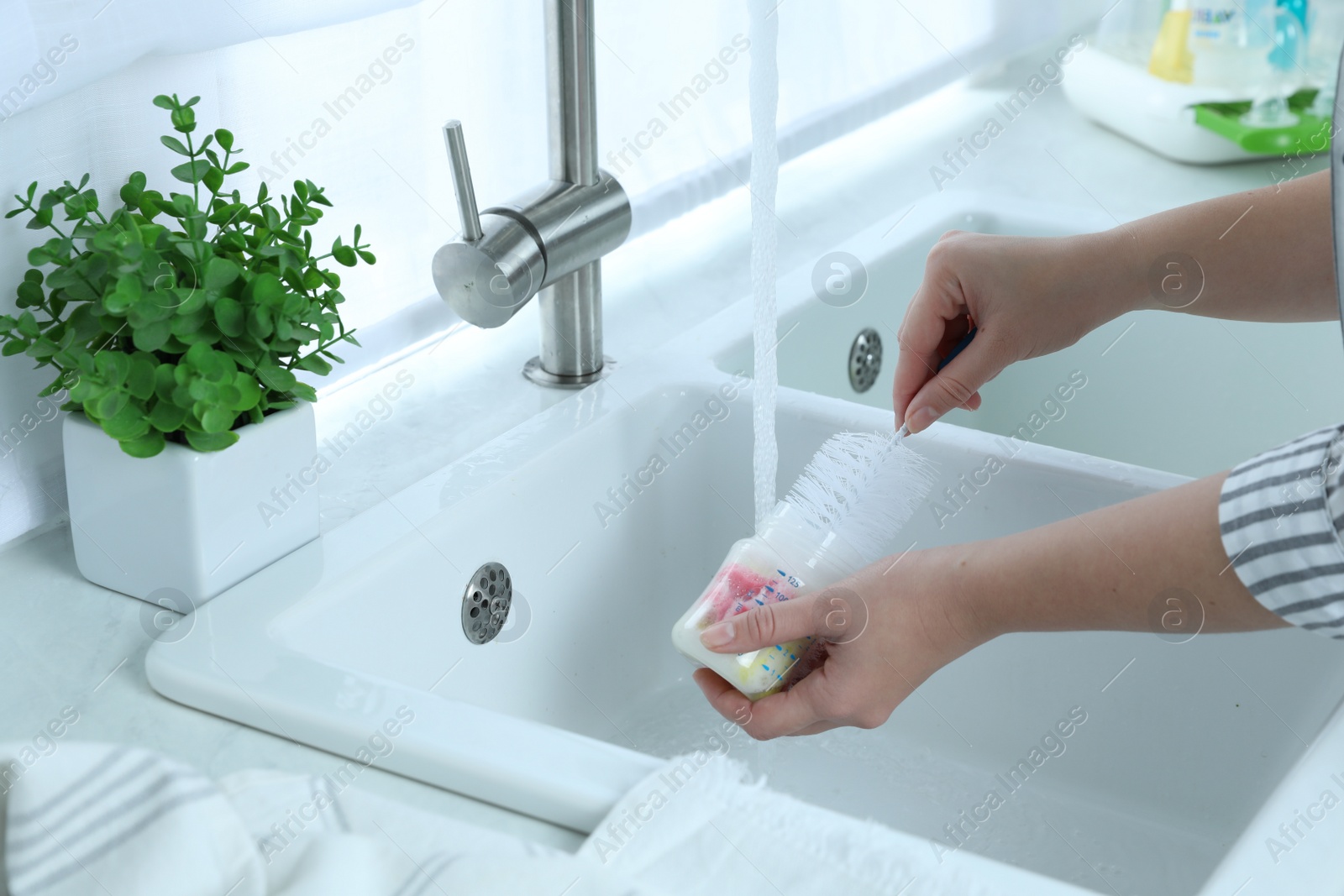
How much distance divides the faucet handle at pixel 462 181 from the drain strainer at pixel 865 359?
0.41m

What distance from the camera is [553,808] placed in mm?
464

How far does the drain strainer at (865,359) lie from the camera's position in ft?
3.34

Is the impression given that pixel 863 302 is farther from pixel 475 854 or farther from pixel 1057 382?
pixel 475 854

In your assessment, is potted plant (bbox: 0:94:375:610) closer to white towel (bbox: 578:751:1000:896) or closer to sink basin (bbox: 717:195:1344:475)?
white towel (bbox: 578:751:1000:896)

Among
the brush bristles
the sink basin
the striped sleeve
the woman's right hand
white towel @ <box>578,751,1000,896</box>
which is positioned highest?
the striped sleeve

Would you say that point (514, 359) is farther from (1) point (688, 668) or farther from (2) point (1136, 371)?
(2) point (1136, 371)

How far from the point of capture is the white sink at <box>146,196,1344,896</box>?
2.08ft

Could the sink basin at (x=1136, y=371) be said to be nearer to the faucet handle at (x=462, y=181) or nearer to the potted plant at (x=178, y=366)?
the faucet handle at (x=462, y=181)

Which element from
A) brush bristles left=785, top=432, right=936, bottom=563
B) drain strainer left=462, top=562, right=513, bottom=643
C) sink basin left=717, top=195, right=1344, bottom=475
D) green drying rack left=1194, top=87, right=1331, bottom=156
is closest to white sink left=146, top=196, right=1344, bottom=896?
drain strainer left=462, top=562, right=513, bottom=643

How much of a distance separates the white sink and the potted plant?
4 centimetres

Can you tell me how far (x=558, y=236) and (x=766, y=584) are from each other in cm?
28

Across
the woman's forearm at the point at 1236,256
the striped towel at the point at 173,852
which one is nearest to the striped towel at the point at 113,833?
the striped towel at the point at 173,852

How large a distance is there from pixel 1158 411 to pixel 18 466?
0.87 metres

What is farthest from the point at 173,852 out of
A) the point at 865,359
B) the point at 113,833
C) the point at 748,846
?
the point at 865,359
